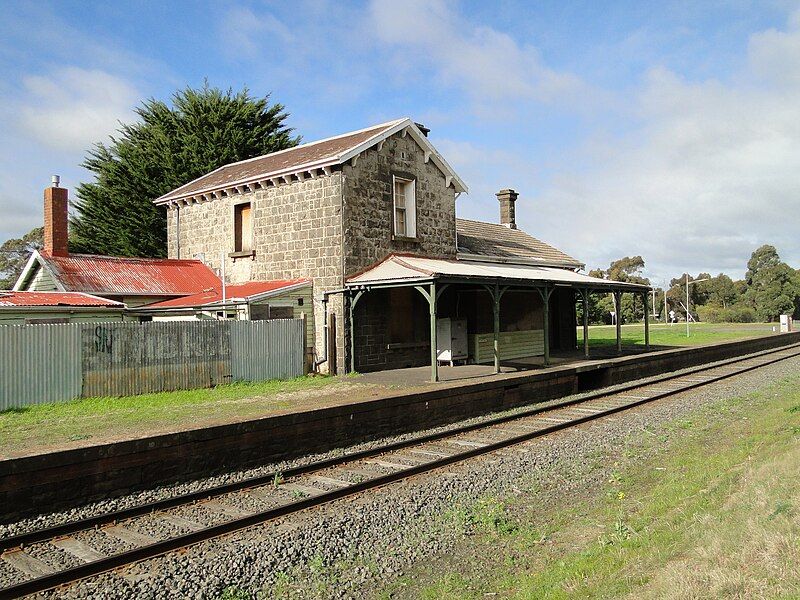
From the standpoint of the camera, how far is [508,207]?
3100 cm

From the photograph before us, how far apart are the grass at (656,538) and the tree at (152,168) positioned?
2854 centimetres

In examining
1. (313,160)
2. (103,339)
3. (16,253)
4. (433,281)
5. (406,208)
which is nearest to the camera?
(103,339)

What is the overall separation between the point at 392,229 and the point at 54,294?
8815 mm

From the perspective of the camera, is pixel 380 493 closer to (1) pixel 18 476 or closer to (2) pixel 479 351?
(1) pixel 18 476

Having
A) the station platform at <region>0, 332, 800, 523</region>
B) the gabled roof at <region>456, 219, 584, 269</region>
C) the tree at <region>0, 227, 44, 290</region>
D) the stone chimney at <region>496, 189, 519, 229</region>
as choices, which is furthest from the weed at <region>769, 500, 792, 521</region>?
the tree at <region>0, 227, 44, 290</region>

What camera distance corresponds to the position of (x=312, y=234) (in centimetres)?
1747

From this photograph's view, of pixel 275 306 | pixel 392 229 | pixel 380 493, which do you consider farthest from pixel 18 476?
pixel 392 229

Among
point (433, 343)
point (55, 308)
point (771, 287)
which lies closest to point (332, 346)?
point (433, 343)

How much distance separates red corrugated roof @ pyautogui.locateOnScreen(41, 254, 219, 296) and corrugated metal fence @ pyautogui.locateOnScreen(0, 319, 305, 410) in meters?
4.87

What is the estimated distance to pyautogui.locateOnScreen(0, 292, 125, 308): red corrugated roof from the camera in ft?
46.7

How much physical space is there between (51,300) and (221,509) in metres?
10.2

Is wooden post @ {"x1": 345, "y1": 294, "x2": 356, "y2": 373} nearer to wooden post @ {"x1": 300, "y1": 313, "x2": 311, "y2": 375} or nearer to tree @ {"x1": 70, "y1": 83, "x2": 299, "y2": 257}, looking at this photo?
wooden post @ {"x1": 300, "y1": 313, "x2": 311, "y2": 375}

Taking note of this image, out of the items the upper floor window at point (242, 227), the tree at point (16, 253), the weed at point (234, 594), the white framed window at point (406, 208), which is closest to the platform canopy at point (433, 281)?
the white framed window at point (406, 208)

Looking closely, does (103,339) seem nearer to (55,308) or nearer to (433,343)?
(55,308)
